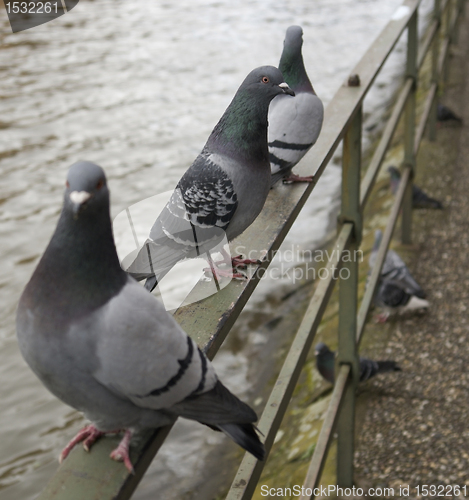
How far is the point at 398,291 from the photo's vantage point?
12.9 feet

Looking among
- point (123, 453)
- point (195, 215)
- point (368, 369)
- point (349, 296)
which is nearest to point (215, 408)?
point (123, 453)

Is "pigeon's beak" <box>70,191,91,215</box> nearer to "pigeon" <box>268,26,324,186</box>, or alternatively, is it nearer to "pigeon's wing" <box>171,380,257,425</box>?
"pigeon's wing" <box>171,380,257,425</box>

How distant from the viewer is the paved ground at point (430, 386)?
2848 mm

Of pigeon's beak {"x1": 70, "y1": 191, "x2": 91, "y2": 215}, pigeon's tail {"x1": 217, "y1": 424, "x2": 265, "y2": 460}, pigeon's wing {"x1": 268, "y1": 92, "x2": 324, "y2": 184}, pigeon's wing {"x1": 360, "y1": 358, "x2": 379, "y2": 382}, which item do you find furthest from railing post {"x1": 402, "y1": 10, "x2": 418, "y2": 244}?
pigeon's beak {"x1": 70, "y1": 191, "x2": 91, "y2": 215}

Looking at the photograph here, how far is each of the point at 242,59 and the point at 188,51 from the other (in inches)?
34.3

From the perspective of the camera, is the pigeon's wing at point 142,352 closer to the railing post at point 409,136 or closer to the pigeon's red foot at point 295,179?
the pigeon's red foot at point 295,179

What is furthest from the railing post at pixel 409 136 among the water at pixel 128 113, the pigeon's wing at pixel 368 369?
the pigeon's wing at pixel 368 369

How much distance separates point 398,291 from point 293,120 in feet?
6.51

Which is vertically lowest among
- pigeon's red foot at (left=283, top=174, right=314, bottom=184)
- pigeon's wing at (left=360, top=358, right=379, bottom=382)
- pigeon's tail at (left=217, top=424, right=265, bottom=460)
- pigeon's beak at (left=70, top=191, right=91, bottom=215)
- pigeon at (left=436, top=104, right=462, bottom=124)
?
pigeon's wing at (left=360, top=358, right=379, bottom=382)

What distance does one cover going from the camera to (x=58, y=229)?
1.03m

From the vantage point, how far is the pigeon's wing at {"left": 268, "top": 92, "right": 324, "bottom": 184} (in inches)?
87.0

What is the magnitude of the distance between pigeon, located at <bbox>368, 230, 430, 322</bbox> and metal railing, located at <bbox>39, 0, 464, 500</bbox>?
1.57 ft

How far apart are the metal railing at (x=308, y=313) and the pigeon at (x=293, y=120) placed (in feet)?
0.19

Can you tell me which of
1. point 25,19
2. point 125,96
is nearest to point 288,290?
point 125,96
